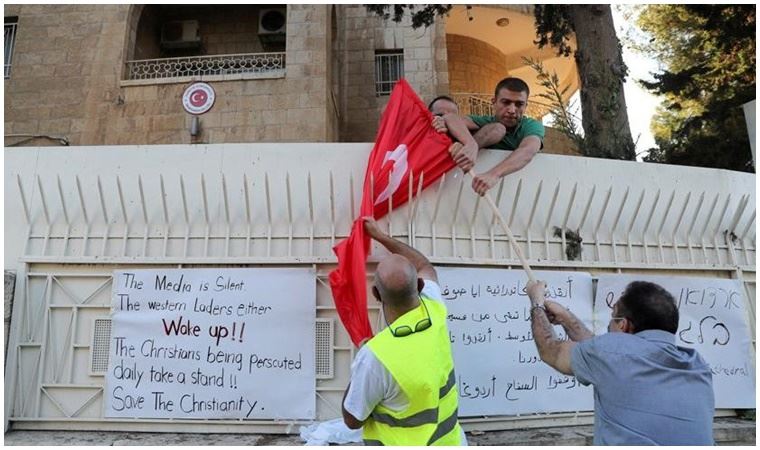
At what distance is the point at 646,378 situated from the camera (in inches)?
70.5

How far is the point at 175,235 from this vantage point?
3.69m

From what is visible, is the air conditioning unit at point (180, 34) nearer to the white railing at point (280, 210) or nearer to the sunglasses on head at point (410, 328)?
the white railing at point (280, 210)

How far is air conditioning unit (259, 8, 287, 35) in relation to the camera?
36.0 ft

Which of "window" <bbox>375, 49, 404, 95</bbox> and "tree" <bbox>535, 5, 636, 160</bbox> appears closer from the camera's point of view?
"tree" <bbox>535, 5, 636, 160</bbox>

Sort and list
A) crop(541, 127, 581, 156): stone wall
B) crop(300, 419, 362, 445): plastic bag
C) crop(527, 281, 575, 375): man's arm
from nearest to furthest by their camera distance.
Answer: crop(527, 281, 575, 375): man's arm
crop(300, 419, 362, 445): plastic bag
crop(541, 127, 581, 156): stone wall

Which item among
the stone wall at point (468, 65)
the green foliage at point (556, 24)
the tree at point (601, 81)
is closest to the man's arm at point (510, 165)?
the tree at point (601, 81)

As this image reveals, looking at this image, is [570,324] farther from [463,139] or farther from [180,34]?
[180,34]

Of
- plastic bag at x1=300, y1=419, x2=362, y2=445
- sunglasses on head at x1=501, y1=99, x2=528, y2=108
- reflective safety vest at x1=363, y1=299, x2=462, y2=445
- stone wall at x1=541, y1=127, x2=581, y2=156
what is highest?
stone wall at x1=541, y1=127, x2=581, y2=156

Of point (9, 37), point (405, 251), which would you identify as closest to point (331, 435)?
point (405, 251)

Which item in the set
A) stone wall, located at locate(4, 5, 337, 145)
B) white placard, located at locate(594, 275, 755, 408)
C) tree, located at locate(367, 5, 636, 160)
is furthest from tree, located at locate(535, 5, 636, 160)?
stone wall, located at locate(4, 5, 337, 145)

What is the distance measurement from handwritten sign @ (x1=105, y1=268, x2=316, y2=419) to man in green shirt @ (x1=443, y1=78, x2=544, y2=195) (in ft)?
4.64

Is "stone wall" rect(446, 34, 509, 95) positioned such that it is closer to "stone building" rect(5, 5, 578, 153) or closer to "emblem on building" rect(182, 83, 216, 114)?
"stone building" rect(5, 5, 578, 153)

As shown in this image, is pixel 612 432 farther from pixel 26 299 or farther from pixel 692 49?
pixel 692 49

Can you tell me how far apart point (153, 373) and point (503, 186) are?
9.26ft
